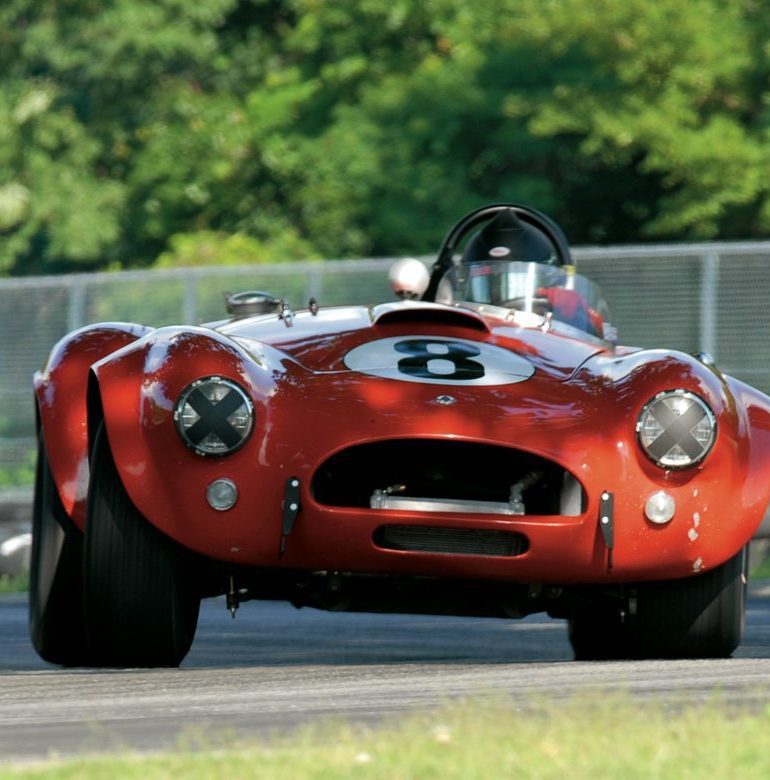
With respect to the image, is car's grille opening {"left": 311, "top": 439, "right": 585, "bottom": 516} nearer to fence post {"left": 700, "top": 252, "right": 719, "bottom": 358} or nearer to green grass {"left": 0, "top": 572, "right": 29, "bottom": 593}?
green grass {"left": 0, "top": 572, "right": 29, "bottom": 593}

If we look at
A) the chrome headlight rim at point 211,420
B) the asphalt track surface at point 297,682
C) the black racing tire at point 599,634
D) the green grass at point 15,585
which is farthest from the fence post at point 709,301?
the chrome headlight rim at point 211,420

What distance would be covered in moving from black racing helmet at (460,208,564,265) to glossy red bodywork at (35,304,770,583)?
8.17 ft

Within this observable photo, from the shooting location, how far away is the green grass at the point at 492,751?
3.85 m

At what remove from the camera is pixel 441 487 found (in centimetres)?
657

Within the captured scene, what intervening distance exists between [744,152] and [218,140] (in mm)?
10551

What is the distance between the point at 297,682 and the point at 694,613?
1455 mm

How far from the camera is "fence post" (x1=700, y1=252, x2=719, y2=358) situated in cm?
1364

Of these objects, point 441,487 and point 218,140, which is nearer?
point 441,487

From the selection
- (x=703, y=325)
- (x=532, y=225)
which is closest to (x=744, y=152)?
(x=703, y=325)

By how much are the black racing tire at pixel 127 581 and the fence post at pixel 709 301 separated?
769cm

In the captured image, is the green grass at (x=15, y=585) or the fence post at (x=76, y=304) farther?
the fence post at (x=76, y=304)

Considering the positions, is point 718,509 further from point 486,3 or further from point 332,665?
point 486,3

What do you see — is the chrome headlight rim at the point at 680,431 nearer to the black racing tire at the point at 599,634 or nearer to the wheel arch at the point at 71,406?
the black racing tire at the point at 599,634

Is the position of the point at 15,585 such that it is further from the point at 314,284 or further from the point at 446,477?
the point at 446,477
